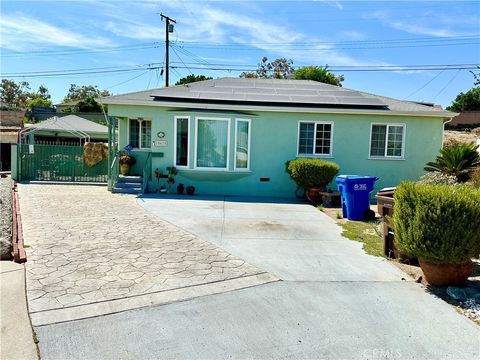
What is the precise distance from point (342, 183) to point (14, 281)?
8.02 metres

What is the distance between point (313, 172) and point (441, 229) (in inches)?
315

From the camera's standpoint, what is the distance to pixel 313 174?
1289 centimetres

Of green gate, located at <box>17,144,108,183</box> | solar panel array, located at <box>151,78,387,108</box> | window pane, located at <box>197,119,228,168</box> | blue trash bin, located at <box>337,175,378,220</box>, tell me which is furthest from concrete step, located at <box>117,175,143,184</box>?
blue trash bin, located at <box>337,175,378,220</box>

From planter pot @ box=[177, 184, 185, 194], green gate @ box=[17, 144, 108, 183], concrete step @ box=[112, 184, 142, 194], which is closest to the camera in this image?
concrete step @ box=[112, 184, 142, 194]

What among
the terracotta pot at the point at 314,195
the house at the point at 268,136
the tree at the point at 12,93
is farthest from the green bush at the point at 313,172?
the tree at the point at 12,93

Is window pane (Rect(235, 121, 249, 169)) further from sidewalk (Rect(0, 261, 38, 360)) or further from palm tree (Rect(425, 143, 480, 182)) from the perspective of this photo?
sidewalk (Rect(0, 261, 38, 360))

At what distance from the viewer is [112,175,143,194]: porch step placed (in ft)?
46.0

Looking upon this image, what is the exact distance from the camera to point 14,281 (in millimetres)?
5133

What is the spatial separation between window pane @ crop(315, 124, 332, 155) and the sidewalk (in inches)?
442

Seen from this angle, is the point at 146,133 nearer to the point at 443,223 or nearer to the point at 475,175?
the point at 475,175

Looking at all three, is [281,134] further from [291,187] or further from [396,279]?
[396,279]

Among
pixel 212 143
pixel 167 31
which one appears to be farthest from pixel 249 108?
pixel 167 31

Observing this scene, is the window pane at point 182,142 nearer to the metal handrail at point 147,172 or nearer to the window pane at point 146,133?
the metal handrail at point 147,172

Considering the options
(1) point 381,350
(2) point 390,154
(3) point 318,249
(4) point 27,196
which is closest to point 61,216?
(4) point 27,196
